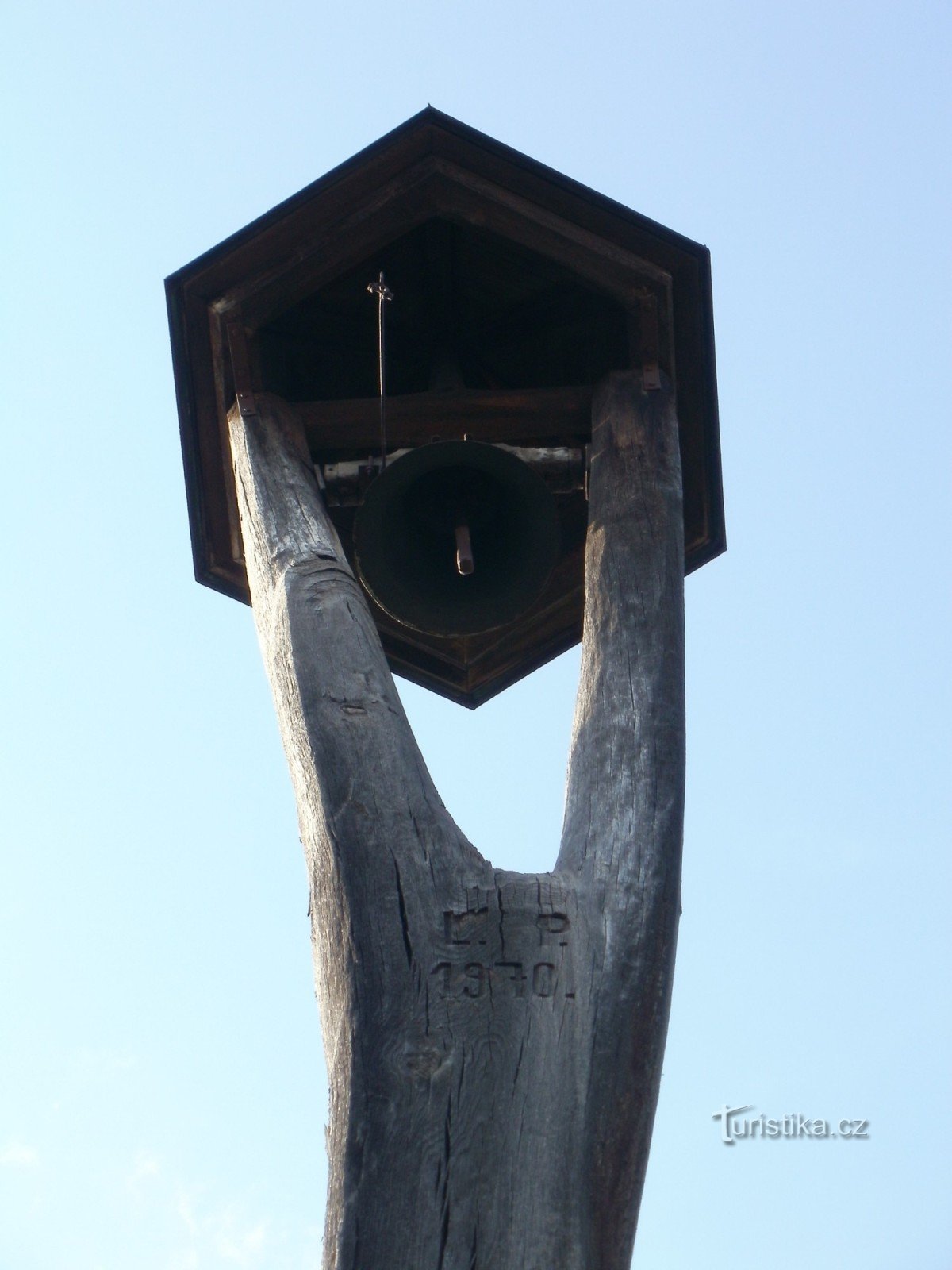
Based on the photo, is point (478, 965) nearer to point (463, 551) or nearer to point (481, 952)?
point (481, 952)

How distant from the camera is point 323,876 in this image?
343 centimetres

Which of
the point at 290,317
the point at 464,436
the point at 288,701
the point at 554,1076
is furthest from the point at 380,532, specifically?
the point at 554,1076

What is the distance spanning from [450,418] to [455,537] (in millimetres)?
507

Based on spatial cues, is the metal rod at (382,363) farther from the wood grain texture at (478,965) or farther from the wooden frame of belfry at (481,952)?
the wood grain texture at (478,965)

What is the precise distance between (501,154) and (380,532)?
1.33 m

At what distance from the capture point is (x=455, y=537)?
5430mm

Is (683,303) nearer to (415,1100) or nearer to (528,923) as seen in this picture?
(528,923)

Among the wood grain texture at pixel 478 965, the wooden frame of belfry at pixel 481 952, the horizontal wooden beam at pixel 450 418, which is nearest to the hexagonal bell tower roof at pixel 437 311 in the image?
the horizontal wooden beam at pixel 450 418

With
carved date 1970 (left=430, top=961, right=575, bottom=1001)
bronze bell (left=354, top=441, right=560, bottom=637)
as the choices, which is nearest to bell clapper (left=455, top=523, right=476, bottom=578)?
bronze bell (left=354, top=441, right=560, bottom=637)

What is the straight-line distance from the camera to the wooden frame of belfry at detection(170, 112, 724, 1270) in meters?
2.90

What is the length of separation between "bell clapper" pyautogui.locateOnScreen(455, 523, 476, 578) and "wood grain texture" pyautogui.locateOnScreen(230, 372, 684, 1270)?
Result: 77 cm

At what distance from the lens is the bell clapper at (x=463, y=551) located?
5.01 meters

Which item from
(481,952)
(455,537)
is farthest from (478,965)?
(455,537)

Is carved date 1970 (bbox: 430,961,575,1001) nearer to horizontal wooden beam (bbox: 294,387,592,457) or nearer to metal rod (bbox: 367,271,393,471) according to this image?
metal rod (bbox: 367,271,393,471)
